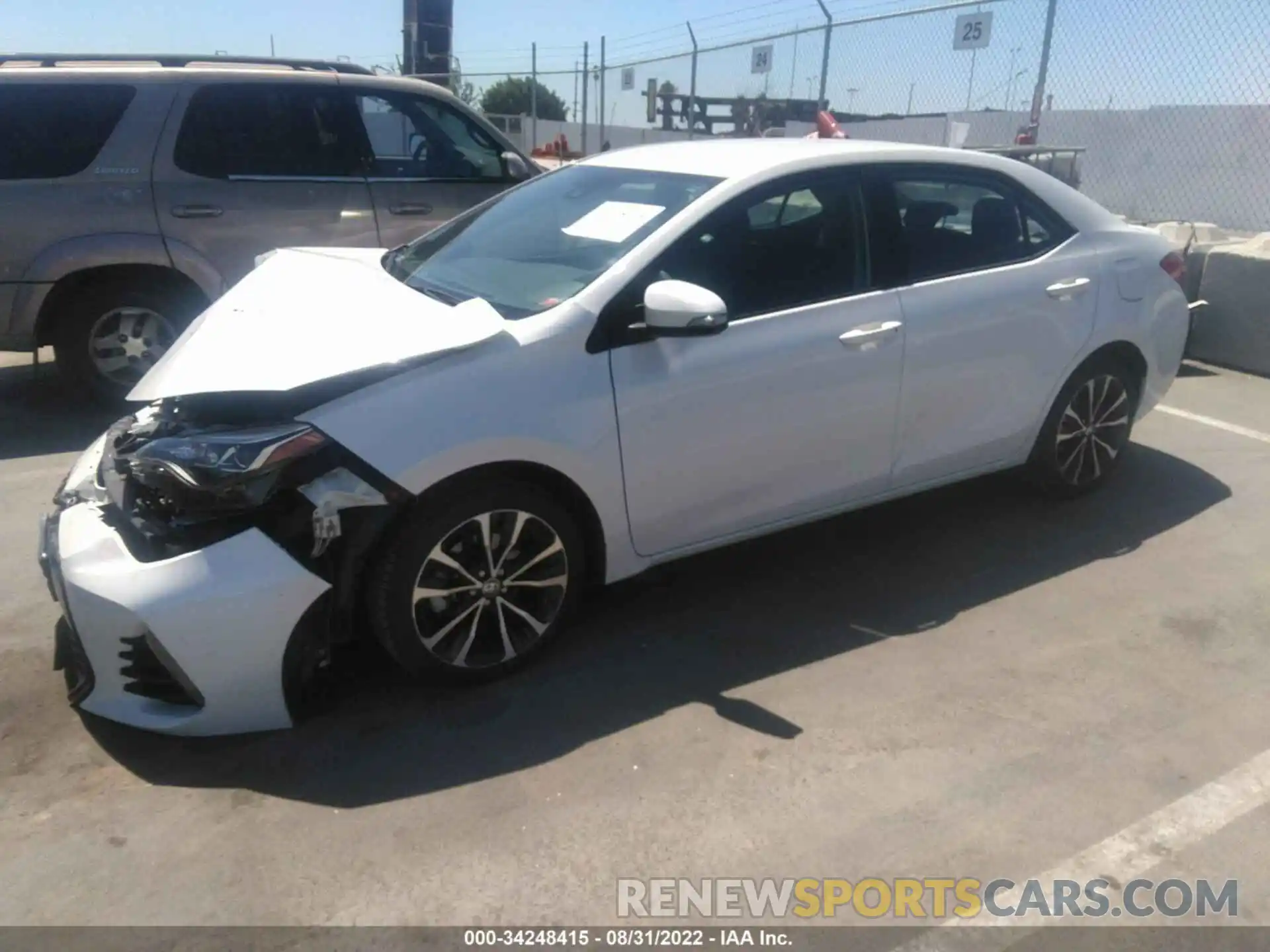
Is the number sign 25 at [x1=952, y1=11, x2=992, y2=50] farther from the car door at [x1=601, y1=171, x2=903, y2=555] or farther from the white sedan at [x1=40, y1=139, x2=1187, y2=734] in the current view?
the car door at [x1=601, y1=171, x2=903, y2=555]

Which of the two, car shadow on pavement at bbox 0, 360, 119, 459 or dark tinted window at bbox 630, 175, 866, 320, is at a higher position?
dark tinted window at bbox 630, 175, 866, 320

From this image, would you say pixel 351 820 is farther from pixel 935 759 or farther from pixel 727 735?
pixel 935 759

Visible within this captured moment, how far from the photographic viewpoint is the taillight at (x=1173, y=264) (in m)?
5.01

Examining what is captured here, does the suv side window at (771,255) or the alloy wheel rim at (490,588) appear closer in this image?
the alloy wheel rim at (490,588)

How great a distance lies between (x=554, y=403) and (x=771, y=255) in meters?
1.09

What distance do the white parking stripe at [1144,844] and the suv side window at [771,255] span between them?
1.94m

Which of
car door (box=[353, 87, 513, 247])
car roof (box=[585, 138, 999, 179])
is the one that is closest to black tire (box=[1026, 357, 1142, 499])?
car roof (box=[585, 138, 999, 179])

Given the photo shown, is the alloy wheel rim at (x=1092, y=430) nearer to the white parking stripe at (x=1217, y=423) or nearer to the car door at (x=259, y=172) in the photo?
the white parking stripe at (x=1217, y=423)

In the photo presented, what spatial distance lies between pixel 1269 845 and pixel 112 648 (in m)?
3.16

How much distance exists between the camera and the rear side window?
5.92 m

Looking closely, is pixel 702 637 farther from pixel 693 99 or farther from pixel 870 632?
pixel 693 99

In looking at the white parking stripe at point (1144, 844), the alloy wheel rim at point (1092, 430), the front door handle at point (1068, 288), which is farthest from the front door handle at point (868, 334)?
the white parking stripe at point (1144, 844)

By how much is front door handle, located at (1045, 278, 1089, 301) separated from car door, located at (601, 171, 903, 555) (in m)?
0.92

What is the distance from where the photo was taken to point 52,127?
19.6 feet
